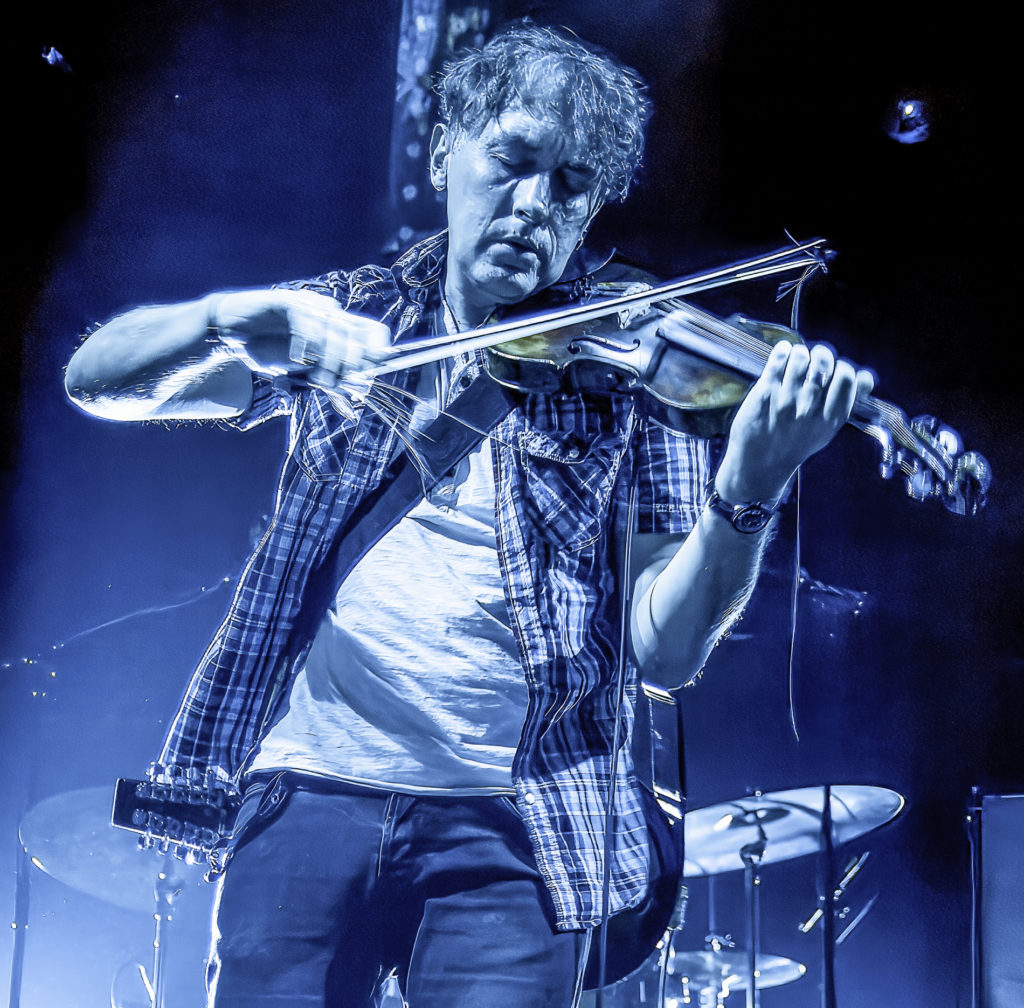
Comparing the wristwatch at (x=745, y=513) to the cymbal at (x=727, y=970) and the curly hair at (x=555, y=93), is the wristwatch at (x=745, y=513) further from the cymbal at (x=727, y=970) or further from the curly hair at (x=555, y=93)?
the cymbal at (x=727, y=970)

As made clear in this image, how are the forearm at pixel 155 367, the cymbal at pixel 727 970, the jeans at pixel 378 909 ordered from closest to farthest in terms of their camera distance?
the jeans at pixel 378 909 → the forearm at pixel 155 367 → the cymbal at pixel 727 970

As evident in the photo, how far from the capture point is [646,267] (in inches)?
67.5

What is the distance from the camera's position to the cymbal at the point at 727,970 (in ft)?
5.94

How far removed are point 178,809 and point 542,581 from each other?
54 cm

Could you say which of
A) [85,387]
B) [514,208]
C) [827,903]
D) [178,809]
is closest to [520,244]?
[514,208]

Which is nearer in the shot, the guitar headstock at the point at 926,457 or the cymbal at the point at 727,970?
the guitar headstock at the point at 926,457

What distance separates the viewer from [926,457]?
4.94 ft

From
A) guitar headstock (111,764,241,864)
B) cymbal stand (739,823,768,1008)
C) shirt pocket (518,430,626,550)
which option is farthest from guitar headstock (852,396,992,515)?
guitar headstock (111,764,241,864)

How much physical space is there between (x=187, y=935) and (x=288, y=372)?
795 mm

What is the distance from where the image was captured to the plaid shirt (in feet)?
4.38

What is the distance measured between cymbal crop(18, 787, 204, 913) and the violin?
31.2 inches

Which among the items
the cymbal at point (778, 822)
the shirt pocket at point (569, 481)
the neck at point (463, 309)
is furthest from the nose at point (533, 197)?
the cymbal at point (778, 822)

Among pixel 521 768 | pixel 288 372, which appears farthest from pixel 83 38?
pixel 521 768

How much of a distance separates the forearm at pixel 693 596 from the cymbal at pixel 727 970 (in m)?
0.63
